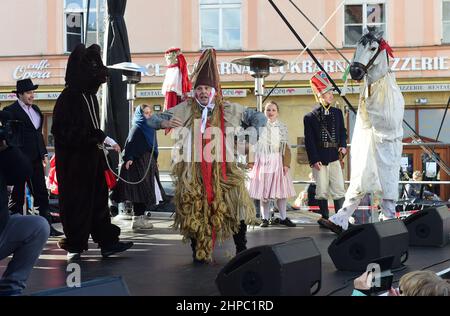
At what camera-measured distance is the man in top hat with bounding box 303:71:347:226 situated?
28.9 ft

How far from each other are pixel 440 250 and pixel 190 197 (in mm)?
2348

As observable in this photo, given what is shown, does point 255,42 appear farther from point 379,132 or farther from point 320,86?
point 379,132

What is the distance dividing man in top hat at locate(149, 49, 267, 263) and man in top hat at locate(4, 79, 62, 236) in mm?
2554

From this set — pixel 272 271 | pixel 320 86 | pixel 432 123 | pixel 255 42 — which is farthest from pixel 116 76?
pixel 432 123

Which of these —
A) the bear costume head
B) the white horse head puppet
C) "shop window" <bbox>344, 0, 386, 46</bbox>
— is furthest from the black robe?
"shop window" <bbox>344, 0, 386, 46</bbox>

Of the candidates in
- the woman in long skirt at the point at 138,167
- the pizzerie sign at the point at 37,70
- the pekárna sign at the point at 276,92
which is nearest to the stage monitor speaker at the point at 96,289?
the woman in long skirt at the point at 138,167

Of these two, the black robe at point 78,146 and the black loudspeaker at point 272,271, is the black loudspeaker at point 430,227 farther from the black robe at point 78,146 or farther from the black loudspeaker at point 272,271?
the black robe at point 78,146

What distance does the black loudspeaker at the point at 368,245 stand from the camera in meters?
5.46

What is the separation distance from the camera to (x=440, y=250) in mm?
6762

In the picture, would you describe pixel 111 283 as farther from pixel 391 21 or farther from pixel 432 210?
pixel 391 21

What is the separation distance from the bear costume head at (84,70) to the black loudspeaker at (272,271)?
8.37ft

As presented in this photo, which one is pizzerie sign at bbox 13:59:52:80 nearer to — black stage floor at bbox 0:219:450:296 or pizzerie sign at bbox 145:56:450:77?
pizzerie sign at bbox 145:56:450:77

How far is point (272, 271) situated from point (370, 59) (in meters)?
3.54
